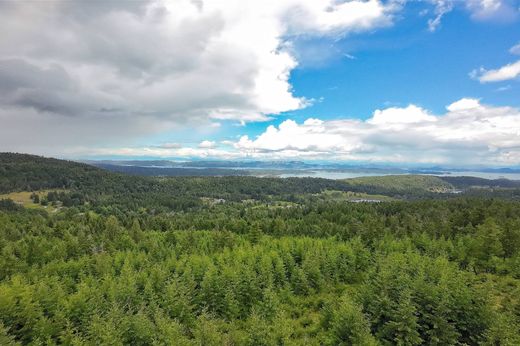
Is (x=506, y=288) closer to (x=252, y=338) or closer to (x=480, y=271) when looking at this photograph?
(x=480, y=271)

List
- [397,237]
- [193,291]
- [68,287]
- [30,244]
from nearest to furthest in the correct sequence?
[193,291]
[68,287]
[30,244]
[397,237]

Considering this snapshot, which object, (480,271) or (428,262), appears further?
(480,271)

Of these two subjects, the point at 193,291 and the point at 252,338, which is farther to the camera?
the point at 193,291

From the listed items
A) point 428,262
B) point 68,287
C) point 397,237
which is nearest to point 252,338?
point 428,262

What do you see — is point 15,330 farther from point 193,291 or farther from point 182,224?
point 182,224

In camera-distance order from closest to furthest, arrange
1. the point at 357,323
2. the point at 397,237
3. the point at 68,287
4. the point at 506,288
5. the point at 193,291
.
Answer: the point at 357,323
the point at 506,288
the point at 193,291
the point at 68,287
the point at 397,237

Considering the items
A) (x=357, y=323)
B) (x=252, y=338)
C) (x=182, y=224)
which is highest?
(x=357, y=323)

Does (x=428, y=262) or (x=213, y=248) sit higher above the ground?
(x=428, y=262)

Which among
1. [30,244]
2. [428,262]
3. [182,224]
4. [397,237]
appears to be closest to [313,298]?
[428,262]

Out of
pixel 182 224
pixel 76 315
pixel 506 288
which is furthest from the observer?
pixel 182 224
